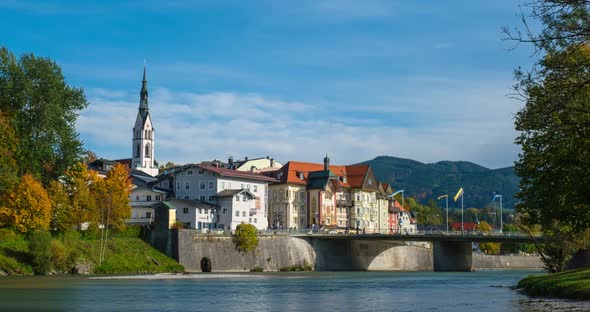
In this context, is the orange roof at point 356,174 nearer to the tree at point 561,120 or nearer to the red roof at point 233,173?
the red roof at point 233,173

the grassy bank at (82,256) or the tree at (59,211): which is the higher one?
the tree at (59,211)

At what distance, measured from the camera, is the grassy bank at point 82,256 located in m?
90.9

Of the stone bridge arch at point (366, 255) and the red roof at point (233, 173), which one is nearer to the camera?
the stone bridge arch at point (366, 255)

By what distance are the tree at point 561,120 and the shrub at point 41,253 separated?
5548 cm

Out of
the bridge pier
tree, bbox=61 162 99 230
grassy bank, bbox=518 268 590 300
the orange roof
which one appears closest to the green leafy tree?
tree, bbox=61 162 99 230

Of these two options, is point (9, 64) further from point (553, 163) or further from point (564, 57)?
point (564, 57)

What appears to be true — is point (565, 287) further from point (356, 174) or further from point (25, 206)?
point (356, 174)

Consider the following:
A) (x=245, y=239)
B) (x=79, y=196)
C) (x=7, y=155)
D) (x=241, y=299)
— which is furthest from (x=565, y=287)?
(x=245, y=239)

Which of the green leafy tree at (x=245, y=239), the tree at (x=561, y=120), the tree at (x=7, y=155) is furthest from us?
the green leafy tree at (x=245, y=239)

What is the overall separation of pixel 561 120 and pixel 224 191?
367 feet

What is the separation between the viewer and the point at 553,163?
3994cm

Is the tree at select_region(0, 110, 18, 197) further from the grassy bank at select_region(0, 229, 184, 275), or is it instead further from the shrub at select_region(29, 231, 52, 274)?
the shrub at select_region(29, 231, 52, 274)

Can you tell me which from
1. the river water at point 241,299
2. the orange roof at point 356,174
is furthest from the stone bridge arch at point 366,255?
the river water at point 241,299

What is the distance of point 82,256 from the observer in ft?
325
